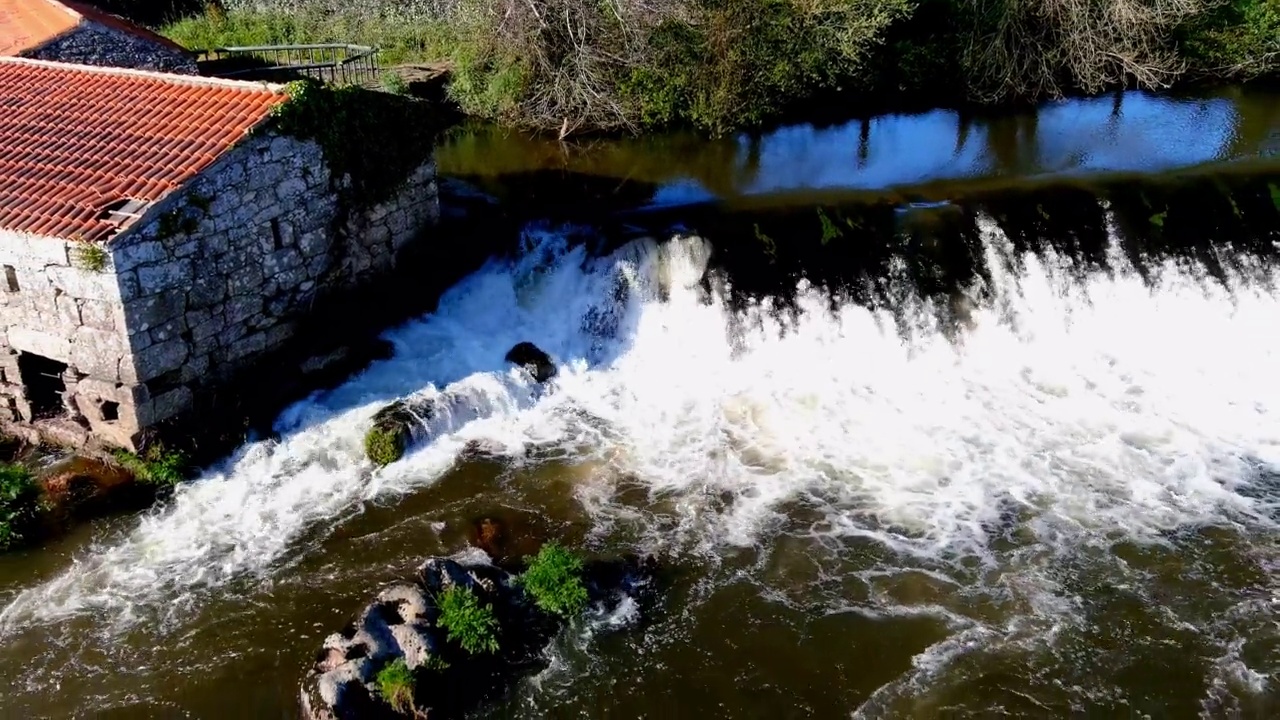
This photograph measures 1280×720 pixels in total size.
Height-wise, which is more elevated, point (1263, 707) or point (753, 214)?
point (753, 214)

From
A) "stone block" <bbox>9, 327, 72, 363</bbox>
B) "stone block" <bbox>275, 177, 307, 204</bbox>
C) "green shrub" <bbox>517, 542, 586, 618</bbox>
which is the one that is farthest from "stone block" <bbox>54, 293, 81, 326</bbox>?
"green shrub" <bbox>517, 542, 586, 618</bbox>

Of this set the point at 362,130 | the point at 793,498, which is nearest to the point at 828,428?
the point at 793,498

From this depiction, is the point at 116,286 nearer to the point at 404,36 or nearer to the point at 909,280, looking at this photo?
the point at 909,280

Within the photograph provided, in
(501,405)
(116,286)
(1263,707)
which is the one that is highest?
(116,286)

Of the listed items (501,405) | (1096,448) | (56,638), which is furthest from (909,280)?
(56,638)

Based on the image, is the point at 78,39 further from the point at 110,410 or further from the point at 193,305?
the point at 110,410

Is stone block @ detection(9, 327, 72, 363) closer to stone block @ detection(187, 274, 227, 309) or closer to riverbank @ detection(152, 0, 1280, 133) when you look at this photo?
stone block @ detection(187, 274, 227, 309)
